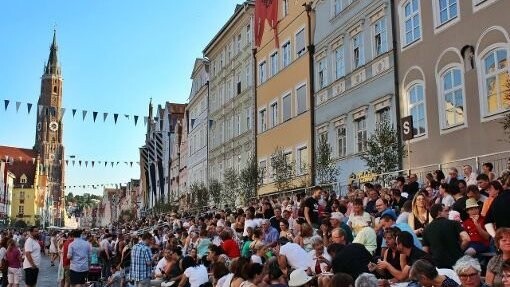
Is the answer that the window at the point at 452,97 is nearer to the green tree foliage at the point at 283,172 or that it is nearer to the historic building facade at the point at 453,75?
the historic building facade at the point at 453,75

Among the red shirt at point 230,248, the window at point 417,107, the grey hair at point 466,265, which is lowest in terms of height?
the red shirt at point 230,248

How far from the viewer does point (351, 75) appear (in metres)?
25.8

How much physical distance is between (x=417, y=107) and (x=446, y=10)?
3.52 m

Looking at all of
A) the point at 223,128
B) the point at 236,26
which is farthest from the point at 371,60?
the point at 223,128

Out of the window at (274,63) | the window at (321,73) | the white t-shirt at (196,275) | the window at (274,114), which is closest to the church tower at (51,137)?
the window at (274,63)

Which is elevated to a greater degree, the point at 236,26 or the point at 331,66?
the point at 236,26

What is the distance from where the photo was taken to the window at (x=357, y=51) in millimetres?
25250

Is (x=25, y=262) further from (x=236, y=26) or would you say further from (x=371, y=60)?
(x=236, y=26)

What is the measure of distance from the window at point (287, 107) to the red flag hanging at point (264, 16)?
3.52m

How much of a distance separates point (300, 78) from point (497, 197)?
2359 centimetres

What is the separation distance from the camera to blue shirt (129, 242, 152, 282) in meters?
14.6

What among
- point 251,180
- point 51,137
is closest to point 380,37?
point 251,180

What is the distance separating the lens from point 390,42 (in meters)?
22.8

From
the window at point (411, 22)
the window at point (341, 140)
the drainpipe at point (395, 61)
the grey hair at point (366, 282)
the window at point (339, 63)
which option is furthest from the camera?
the window at point (339, 63)
